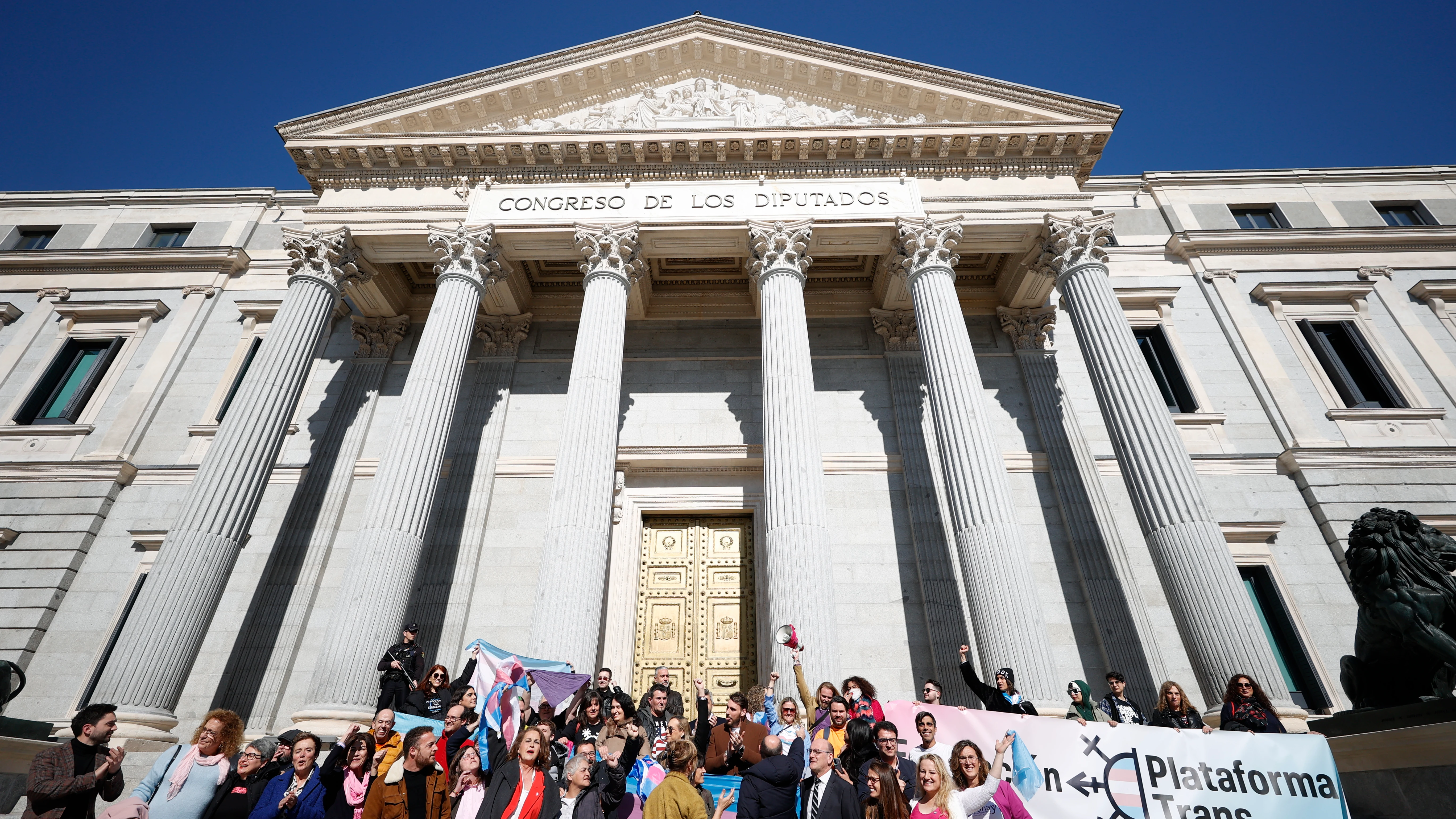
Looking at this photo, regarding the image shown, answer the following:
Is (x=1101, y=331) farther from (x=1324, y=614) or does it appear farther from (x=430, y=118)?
(x=430, y=118)

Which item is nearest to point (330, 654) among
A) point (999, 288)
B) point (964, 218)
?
point (964, 218)

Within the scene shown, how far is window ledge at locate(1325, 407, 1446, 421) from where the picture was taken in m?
16.7

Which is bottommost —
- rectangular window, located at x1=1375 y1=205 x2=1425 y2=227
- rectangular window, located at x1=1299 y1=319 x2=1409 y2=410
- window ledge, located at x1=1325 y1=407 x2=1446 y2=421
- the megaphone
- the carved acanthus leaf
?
the megaphone

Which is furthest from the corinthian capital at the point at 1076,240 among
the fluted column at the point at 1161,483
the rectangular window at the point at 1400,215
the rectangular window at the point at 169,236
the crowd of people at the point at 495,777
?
the rectangular window at the point at 169,236

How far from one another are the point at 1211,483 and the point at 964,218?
8468mm

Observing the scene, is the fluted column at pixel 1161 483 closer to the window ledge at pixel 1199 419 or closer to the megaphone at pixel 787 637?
the window ledge at pixel 1199 419

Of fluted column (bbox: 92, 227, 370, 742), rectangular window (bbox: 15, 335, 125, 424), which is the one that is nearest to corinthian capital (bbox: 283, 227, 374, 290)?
fluted column (bbox: 92, 227, 370, 742)

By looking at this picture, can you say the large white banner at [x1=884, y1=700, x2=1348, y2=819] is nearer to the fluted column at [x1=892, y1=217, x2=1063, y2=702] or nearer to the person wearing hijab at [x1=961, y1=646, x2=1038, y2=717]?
the person wearing hijab at [x1=961, y1=646, x2=1038, y2=717]

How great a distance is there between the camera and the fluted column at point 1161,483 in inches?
426

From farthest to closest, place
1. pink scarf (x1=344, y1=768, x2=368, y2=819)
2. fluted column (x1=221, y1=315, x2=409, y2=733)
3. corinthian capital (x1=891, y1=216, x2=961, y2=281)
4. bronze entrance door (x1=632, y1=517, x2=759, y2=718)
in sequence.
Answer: corinthian capital (x1=891, y1=216, x2=961, y2=281), bronze entrance door (x1=632, y1=517, x2=759, y2=718), fluted column (x1=221, y1=315, x2=409, y2=733), pink scarf (x1=344, y1=768, x2=368, y2=819)

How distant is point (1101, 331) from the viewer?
14.3 metres

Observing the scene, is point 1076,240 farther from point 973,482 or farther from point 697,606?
point 697,606

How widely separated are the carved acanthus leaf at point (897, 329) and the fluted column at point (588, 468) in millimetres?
6652

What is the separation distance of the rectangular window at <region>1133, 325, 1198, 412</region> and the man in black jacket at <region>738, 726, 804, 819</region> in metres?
16.1
